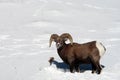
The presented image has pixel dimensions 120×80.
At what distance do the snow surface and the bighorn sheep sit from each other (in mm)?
378

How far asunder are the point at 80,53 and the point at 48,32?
768 centimetres

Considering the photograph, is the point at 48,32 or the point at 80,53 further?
the point at 48,32

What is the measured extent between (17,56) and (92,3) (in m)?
15.9

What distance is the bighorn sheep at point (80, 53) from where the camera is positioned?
13.2 metres

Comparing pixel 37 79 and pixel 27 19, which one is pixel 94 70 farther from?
pixel 27 19

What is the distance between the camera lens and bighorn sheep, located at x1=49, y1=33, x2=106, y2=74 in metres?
13.2

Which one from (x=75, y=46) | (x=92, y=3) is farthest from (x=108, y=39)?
(x=92, y=3)

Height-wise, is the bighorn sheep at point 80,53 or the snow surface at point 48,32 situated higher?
the bighorn sheep at point 80,53

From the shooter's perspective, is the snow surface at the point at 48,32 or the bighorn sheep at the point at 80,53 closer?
the bighorn sheep at the point at 80,53

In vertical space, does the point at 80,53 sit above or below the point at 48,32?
above

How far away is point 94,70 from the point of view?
532 inches

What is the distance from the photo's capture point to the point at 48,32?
21062 mm

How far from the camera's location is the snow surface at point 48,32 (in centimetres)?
1405

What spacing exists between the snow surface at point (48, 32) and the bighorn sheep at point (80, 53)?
1.24ft
